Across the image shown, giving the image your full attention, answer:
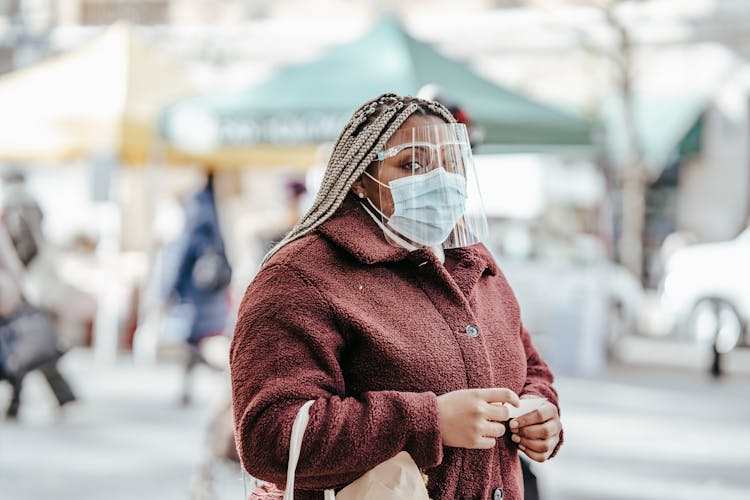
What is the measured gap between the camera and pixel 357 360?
2.49m

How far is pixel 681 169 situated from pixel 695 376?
10926 millimetres

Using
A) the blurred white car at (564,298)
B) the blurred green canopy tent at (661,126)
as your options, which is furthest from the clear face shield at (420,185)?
the blurred green canopy tent at (661,126)

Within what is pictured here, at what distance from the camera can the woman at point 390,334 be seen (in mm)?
2387

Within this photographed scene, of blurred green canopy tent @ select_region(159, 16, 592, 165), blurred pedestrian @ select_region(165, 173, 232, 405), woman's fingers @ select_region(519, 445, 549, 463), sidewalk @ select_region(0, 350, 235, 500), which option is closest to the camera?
woman's fingers @ select_region(519, 445, 549, 463)

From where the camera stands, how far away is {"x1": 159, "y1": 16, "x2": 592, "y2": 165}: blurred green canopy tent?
9.70 m

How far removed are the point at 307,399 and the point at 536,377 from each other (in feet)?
2.67

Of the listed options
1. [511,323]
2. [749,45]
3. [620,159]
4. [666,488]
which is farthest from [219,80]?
[511,323]

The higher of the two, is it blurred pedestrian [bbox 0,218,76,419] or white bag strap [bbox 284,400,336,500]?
white bag strap [bbox 284,400,336,500]

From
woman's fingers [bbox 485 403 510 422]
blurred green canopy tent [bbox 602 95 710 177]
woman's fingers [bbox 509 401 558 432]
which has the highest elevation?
woman's fingers [bbox 485 403 510 422]

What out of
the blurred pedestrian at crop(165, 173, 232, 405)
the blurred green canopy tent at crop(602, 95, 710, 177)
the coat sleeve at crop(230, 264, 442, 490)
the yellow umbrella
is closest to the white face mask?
the coat sleeve at crop(230, 264, 442, 490)

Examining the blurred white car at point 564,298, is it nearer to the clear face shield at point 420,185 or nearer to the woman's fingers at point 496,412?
the clear face shield at point 420,185

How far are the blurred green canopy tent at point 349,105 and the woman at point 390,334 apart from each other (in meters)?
6.68

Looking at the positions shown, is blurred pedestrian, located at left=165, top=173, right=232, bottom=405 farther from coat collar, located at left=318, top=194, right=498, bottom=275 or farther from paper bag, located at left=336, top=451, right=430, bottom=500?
paper bag, located at left=336, top=451, right=430, bottom=500

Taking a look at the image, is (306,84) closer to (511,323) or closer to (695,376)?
(695,376)
